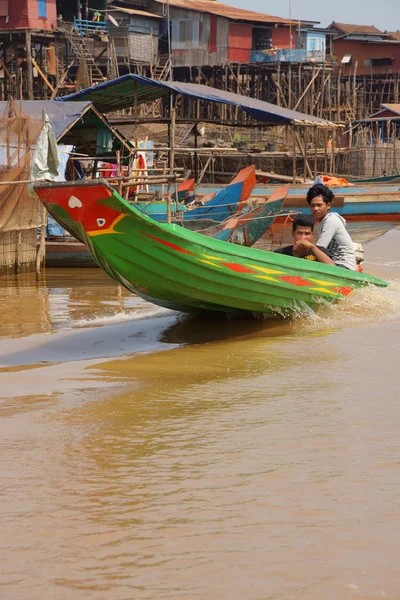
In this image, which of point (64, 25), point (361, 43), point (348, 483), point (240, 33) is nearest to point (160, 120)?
point (348, 483)

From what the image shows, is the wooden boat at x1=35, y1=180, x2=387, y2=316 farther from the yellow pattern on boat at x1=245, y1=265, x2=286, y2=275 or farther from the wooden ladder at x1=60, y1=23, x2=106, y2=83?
the wooden ladder at x1=60, y1=23, x2=106, y2=83

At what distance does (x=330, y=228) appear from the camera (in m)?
7.19

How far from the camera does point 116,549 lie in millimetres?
2926

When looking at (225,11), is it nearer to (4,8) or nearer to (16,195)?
(4,8)

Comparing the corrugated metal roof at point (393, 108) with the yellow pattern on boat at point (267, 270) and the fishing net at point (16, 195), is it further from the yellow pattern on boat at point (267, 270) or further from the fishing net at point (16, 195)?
the yellow pattern on boat at point (267, 270)

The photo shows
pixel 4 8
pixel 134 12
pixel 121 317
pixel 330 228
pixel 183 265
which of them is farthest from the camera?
pixel 134 12

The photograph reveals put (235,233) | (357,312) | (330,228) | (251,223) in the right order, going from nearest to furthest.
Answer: (330,228) → (357,312) → (235,233) → (251,223)

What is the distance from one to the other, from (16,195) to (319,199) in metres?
5.40

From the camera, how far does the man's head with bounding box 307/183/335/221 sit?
710 cm

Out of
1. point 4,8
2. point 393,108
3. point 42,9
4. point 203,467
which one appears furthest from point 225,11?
point 203,467

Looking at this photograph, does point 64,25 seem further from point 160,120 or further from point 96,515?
point 96,515

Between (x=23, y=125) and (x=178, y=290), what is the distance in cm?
534

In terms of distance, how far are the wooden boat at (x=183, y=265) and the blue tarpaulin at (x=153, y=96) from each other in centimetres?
862

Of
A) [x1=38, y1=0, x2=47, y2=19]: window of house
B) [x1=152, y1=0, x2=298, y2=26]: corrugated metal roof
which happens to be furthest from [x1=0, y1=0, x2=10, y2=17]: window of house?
[x1=152, y1=0, x2=298, y2=26]: corrugated metal roof
